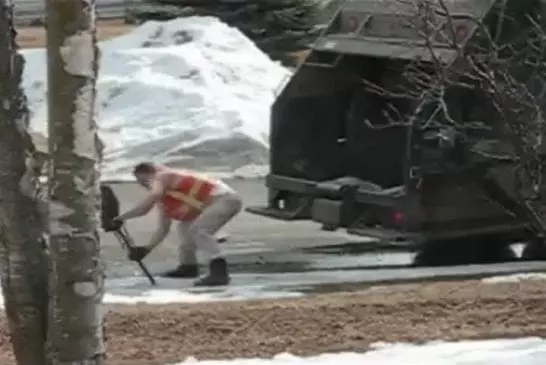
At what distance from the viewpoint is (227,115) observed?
22.9 meters

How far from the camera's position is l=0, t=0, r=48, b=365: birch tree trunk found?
4988mm

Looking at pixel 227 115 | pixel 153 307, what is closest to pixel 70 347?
pixel 153 307

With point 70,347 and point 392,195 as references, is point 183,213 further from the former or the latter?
point 70,347

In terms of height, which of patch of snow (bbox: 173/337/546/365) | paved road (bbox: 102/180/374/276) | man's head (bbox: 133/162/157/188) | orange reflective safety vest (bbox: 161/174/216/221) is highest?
patch of snow (bbox: 173/337/546/365)

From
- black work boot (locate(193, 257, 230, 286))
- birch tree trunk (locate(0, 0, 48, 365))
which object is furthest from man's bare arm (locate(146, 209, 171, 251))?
birch tree trunk (locate(0, 0, 48, 365))

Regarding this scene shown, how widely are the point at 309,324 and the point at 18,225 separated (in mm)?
3202

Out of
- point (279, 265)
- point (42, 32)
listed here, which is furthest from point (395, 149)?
point (42, 32)

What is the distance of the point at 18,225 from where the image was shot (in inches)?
199

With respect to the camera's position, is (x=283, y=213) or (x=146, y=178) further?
(x=283, y=213)

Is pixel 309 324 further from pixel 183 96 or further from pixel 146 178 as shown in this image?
pixel 183 96

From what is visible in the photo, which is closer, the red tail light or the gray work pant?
the gray work pant

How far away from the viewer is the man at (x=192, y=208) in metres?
11.2

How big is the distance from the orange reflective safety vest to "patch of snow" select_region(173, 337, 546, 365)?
13.9 ft

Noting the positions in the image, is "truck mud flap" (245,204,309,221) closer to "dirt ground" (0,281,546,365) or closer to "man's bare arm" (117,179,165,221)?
"man's bare arm" (117,179,165,221)
